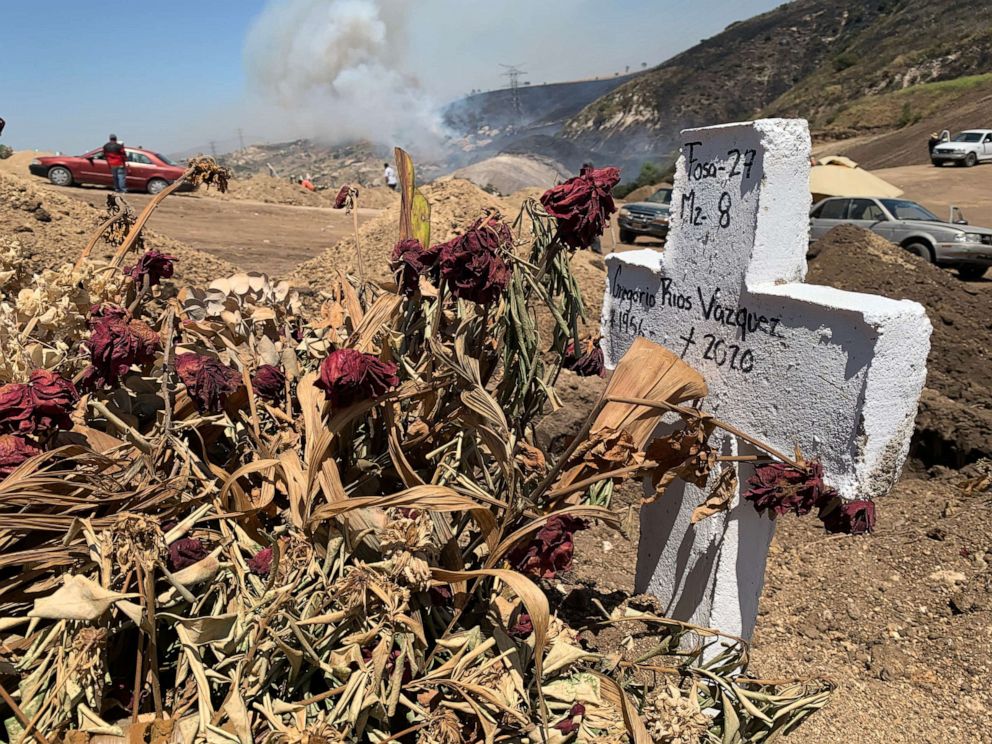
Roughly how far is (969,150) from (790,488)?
26.3 m

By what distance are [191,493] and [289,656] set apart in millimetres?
478

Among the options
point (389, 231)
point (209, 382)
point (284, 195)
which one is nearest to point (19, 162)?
point (284, 195)

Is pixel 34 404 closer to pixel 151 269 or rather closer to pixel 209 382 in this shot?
pixel 209 382

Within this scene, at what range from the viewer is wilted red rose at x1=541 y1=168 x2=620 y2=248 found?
148cm

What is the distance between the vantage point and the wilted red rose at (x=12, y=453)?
4.31 ft

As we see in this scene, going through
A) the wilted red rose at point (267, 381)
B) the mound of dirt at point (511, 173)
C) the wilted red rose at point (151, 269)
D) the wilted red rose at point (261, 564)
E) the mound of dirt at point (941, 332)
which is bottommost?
the mound of dirt at point (941, 332)

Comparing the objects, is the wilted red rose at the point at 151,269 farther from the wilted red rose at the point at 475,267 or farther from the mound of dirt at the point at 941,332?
the mound of dirt at the point at 941,332

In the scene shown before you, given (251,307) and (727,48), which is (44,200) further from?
(727,48)

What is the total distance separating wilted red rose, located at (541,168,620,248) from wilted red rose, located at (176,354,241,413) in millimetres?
762

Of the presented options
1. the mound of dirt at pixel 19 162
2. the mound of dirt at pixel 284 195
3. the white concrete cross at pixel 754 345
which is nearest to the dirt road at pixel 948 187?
the mound of dirt at pixel 284 195

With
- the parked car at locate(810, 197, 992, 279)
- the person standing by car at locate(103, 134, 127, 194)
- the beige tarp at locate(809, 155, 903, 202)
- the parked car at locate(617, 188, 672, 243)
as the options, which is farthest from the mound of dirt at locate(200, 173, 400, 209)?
the parked car at locate(810, 197, 992, 279)

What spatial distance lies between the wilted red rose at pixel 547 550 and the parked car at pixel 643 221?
13058 millimetres

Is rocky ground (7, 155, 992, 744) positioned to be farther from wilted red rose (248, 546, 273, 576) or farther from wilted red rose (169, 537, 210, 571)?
wilted red rose (169, 537, 210, 571)

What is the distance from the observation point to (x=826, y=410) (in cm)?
176
